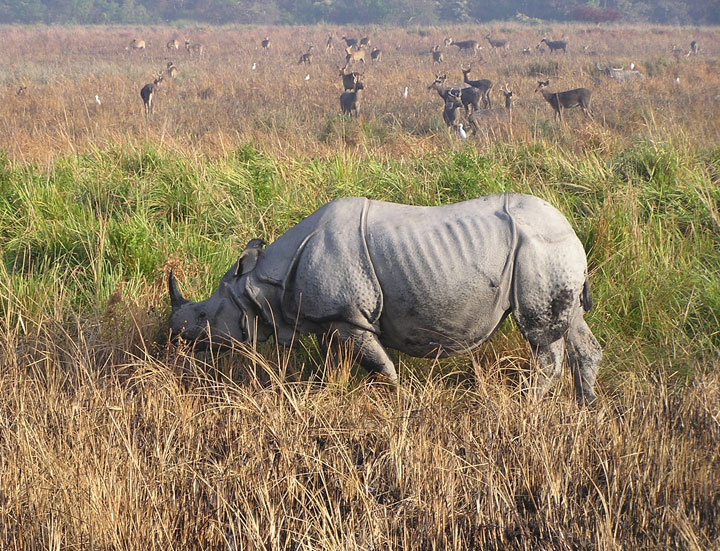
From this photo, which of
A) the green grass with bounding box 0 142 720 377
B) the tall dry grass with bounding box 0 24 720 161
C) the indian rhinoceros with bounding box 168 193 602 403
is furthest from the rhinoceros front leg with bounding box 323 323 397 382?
the tall dry grass with bounding box 0 24 720 161

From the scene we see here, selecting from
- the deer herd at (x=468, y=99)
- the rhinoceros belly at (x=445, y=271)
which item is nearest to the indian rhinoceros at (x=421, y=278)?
the rhinoceros belly at (x=445, y=271)

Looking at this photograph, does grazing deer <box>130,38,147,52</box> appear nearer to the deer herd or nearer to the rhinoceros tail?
the deer herd

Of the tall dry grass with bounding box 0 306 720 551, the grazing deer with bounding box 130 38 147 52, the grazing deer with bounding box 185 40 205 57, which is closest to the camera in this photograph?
the tall dry grass with bounding box 0 306 720 551

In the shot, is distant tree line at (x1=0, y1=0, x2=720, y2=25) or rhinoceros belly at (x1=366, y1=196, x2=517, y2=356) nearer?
rhinoceros belly at (x1=366, y1=196, x2=517, y2=356)

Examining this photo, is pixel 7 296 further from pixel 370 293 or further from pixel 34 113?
pixel 34 113

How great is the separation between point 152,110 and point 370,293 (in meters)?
13.4

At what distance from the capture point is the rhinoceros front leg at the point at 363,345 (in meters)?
3.63

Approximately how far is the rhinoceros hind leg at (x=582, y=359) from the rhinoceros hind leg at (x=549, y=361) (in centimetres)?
10

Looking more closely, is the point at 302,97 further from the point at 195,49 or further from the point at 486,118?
the point at 195,49

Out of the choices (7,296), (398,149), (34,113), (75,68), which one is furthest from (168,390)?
(75,68)

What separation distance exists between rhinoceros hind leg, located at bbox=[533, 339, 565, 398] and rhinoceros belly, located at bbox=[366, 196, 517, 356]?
31 cm

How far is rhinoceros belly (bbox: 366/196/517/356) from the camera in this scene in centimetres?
349

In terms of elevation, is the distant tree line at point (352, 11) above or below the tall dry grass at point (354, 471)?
above

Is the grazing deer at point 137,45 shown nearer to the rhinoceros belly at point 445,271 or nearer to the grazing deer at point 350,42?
the grazing deer at point 350,42
